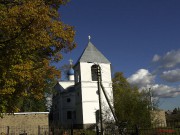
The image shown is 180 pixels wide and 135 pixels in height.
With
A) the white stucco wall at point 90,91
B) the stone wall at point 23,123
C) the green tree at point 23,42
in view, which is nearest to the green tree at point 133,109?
the stone wall at point 23,123

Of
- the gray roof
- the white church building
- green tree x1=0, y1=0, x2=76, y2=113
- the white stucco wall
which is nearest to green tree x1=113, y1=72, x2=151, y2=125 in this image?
the white church building

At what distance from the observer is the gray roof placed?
128 feet

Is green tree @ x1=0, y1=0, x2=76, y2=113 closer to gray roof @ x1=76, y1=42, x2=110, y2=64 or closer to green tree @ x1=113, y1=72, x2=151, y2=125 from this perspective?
green tree @ x1=113, y1=72, x2=151, y2=125

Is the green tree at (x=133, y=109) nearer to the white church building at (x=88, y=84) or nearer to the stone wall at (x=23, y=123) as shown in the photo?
the stone wall at (x=23, y=123)

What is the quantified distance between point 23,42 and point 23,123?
57.6ft

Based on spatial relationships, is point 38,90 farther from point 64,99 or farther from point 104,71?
point 64,99

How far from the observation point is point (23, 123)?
27.0 meters

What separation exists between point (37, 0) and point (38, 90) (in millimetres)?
4200

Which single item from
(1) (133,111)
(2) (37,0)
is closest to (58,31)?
(2) (37,0)

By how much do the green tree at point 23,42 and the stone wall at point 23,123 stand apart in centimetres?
1358

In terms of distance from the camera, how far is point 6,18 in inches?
432

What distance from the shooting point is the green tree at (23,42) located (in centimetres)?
1084

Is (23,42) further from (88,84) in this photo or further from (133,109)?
(88,84)

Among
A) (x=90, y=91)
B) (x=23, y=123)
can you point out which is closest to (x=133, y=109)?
(x=23, y=123)
